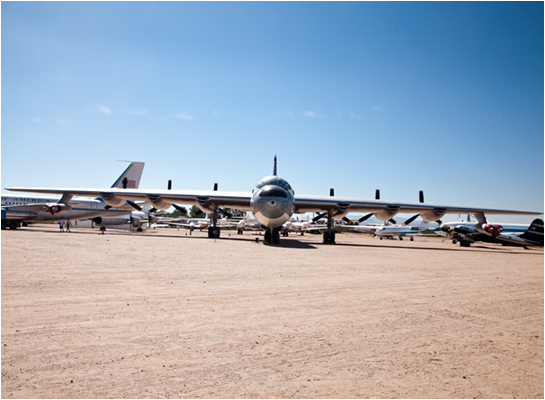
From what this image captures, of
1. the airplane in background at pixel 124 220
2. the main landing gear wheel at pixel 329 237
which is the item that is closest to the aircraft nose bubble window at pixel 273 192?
the main landing gear wheel at pixel 329 237

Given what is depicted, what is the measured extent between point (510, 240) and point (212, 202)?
95.4 ft

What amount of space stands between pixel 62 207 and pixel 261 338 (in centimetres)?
3817

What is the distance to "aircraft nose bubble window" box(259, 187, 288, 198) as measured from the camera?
21.5m

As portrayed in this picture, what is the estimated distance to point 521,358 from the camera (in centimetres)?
444

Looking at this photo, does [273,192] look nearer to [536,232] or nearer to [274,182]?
[274,182]

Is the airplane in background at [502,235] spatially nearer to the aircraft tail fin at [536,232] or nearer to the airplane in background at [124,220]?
the aircraft tail fin at [536,232]

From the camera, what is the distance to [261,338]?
4.79 m

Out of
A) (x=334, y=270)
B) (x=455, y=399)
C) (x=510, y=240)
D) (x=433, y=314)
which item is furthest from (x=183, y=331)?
(x=510, y=240)

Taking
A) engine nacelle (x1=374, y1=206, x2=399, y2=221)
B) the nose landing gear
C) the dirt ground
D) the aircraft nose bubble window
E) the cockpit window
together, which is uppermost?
the cockpit window

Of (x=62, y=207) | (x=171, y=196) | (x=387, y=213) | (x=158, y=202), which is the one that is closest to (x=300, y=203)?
(x=387, y=213)

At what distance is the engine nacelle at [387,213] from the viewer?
96.3ft

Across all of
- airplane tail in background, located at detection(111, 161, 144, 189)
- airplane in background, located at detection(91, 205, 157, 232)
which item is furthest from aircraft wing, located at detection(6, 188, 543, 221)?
airplane in background, located at detection(91, 205, 157, 232)

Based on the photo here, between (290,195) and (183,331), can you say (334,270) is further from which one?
(290,195)

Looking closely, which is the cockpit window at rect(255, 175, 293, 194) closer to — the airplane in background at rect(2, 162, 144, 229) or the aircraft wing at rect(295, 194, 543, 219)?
the aircraft wing at rect(295, 194, 543, 219)
